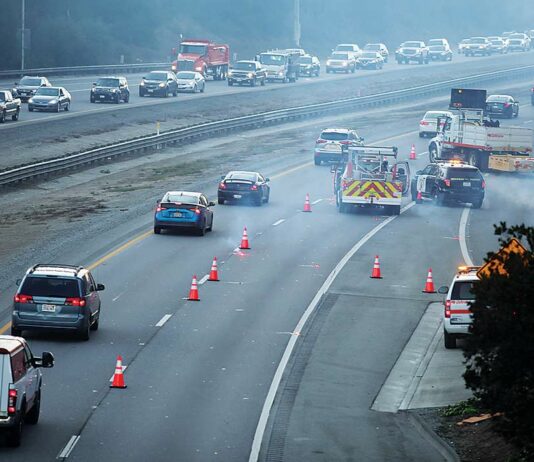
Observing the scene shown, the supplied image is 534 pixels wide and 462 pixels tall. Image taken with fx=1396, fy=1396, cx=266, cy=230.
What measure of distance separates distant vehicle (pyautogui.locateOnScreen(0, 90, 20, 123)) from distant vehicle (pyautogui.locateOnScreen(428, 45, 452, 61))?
6525cm

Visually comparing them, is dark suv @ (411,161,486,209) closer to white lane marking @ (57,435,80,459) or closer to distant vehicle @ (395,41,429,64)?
white lane marking @ (57,435,80,459)

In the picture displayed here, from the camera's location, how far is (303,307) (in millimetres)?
33219

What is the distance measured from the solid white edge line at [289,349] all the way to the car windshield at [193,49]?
54938 millimetres

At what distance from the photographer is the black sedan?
50.6 meters

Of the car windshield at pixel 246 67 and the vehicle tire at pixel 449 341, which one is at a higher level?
the car windshield at pixel 246 67

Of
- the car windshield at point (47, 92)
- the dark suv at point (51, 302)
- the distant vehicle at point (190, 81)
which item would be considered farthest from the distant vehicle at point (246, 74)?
the dark suv at point (51, 302)

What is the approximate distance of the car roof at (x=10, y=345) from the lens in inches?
770

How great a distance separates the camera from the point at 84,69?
10238 centimetres

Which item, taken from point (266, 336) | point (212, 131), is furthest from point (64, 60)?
point (266, 336)

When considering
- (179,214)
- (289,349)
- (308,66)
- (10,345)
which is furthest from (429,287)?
(308,66)

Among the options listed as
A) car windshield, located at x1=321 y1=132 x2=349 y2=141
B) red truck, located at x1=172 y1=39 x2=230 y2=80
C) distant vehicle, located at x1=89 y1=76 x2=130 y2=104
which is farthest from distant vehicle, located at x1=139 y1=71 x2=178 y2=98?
car windshield, located at x1=321 y1=132 x2=349 y2=141

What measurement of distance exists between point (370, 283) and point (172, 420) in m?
14.9

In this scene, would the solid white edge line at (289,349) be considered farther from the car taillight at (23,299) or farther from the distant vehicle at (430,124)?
the distant vehicle at (430,124)

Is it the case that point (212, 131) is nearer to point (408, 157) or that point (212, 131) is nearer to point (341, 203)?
point (408, 157)
